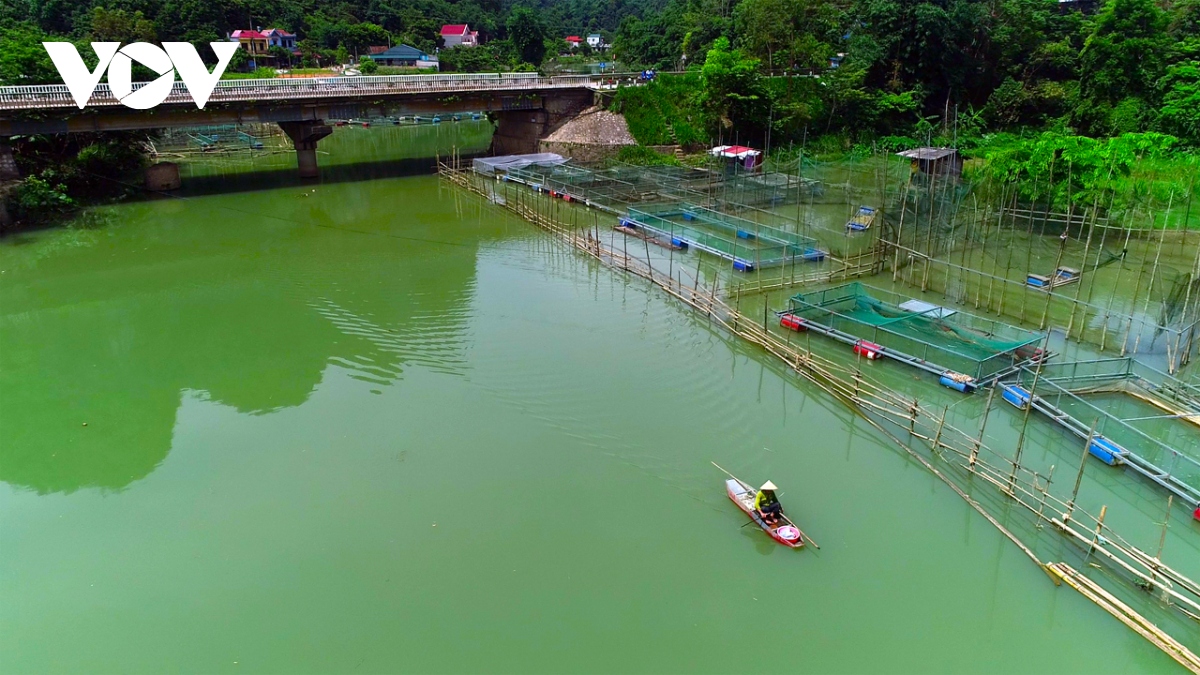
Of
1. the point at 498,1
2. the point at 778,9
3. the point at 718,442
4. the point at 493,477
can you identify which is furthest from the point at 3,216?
the point at 498,1

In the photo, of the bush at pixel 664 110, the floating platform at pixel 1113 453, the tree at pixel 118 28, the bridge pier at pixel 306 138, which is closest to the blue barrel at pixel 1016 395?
the floating platform at pixel 1113 453

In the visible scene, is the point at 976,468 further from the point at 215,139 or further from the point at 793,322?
the point at 215,139

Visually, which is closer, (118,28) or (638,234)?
(638,234)

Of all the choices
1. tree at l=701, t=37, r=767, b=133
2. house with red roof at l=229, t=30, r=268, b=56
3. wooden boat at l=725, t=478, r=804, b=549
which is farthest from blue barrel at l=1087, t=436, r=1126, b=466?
house with red roof at l=229, t=30, r=268, b=56

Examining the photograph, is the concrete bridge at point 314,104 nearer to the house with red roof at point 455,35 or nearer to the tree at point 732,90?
the tree at point 732,90

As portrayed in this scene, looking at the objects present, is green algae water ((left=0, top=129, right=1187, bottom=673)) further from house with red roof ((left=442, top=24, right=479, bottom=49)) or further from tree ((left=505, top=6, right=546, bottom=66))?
house with red roof ((left=442, top=24, right=479, bottom=49))

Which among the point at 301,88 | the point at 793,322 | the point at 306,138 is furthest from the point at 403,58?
the point at 793,322

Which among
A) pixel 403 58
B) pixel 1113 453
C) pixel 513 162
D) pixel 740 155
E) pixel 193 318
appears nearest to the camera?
pixel 1113 453
